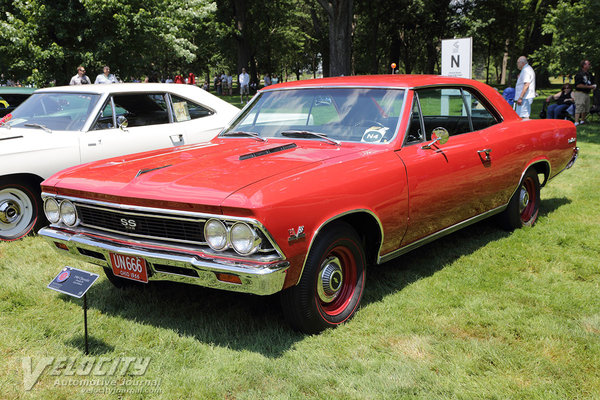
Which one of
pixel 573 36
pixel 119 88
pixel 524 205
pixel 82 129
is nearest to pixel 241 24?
pixel 573 36

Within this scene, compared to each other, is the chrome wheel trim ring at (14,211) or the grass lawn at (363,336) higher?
the chrome wheel trim ring at (14,211)

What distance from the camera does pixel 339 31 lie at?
62.6 ft

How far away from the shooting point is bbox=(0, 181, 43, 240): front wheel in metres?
5.85

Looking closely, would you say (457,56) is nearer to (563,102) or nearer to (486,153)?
(563,102)

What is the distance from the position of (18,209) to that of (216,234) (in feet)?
12.3

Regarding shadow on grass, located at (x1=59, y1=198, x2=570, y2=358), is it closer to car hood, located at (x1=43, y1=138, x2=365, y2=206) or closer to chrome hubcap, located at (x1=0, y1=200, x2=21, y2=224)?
car hood, located at (x1=43, y1=138, x2=365, y2=206)

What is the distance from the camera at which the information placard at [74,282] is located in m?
3.22

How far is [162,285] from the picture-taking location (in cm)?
458

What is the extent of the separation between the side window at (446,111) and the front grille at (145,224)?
2.28m

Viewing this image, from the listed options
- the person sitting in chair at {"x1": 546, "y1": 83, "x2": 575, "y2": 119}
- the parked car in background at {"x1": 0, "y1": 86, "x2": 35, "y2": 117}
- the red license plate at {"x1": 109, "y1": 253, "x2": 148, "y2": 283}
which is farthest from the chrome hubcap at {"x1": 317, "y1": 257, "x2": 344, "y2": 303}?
the person sitting in chair at {"x1": 546, "y1": 83, "x2": 575, "y2": 119}

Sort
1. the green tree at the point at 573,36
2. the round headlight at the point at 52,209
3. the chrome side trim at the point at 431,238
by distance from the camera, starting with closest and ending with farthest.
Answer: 1. the round headlight at the point at 52,209
2. the chrome side trim at the point at 431,238
3. the green tree at the point at 573,36

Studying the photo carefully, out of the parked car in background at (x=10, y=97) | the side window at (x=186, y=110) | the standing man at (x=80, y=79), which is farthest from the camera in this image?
the standing man at (x=80, y=79)

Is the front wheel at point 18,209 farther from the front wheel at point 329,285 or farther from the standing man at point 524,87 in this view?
the standing man at point 524,87

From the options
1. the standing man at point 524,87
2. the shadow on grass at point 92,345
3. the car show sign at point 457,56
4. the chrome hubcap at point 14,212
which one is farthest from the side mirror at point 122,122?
the standing man at point 524,87
